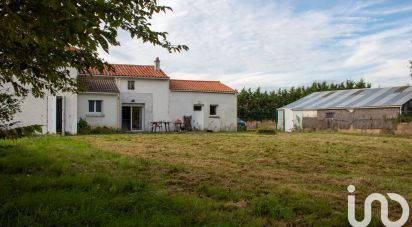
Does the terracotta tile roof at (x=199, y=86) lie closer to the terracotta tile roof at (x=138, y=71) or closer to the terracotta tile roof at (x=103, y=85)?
the terracotta tile roof at (x=138, y=71)

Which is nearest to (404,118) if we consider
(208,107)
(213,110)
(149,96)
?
(213,110)

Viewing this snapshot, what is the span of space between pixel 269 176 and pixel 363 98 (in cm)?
3009

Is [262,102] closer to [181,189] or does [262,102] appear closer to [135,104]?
[135,104]

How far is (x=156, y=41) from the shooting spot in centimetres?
535

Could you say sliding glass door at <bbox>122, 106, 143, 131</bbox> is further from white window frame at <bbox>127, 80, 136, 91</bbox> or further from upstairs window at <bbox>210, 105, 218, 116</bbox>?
upstairs window at <bbox>210, 105, 218, 116</bbox>

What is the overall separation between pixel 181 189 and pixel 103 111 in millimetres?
21732

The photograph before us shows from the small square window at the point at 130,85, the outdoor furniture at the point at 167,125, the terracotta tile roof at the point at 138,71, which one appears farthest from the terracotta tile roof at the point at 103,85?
the outdoor furniture at the point at 167,125

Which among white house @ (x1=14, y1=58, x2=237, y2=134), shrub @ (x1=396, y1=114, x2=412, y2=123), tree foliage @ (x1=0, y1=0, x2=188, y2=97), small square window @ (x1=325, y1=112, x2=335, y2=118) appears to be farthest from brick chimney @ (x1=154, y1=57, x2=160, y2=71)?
tree foliage @ (x1=0, y1=0, x2=188, y2=97)

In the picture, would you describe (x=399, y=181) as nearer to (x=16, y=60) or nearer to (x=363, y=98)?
(x=16, y=60)

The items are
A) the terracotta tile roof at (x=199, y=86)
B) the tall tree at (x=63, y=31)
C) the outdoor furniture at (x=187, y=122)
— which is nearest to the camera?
the tall tree at (x=63, y=31)

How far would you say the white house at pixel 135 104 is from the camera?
2375 cm

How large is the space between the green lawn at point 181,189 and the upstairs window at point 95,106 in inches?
656

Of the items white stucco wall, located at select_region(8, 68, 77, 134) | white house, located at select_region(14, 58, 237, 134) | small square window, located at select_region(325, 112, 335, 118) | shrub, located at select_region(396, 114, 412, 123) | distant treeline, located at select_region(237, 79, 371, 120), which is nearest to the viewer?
white stucco wall, located at select_region(8, 68, 77, 134)

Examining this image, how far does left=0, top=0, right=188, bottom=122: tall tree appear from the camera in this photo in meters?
3.42
